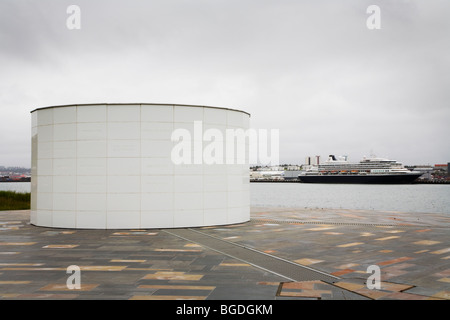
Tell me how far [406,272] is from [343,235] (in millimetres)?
5815

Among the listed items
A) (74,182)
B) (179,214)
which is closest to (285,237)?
(179,214)

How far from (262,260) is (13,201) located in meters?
27.6

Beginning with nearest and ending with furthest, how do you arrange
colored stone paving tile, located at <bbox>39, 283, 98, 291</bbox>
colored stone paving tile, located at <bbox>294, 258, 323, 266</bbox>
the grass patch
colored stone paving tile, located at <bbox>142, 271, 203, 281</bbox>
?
1. colored stone paving tile, located at <bbox>39, 283, 98, 291</bbox>
2. colored stone paving tile, located at <bbox>142, 271, 203, 281</bbox>
3. colored stone paving tile, located at <bbox>294, 258, 323, 266</bbox>
4. the grass patch

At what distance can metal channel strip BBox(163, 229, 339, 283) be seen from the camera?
8.43 metres

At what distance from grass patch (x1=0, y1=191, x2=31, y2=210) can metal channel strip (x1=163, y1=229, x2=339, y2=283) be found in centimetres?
1946

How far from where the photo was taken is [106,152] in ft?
53.7

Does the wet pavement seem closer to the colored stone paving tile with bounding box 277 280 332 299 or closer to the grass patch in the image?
the colored stone paving tile with bounding box 277 280 332 299

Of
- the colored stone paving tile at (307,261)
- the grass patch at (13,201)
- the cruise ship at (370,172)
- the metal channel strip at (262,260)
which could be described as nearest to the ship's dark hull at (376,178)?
the cruise ship at (370,172)

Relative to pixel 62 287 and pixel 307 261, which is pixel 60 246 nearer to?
pixel 62 287

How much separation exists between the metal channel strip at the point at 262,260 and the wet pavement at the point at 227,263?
3 centimetres

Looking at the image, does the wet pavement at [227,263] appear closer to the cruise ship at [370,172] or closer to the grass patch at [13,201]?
the grass patch at [13,201]

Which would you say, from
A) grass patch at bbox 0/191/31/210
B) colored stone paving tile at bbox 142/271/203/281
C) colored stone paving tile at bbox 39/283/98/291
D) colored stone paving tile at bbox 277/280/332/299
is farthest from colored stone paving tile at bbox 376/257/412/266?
grass patch at bbox 0/191/31/210

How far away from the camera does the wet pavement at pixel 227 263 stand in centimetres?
717
